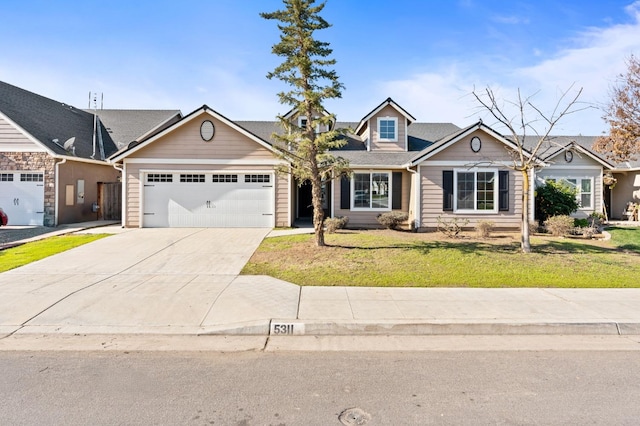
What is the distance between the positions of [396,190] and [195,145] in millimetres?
8836

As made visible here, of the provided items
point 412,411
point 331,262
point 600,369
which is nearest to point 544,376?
point 600,369

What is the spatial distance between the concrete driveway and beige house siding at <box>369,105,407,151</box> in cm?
963

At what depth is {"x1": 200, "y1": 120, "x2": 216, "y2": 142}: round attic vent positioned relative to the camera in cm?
1572

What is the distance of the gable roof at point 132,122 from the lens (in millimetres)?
22859

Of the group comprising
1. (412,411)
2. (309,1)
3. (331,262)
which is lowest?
(412,411)

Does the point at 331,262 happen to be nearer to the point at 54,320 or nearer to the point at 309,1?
the point at 54,320

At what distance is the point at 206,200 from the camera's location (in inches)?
626

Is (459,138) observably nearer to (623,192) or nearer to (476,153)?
(476,153)

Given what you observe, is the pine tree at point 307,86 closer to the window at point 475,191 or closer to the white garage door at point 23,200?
the window at point 475,191

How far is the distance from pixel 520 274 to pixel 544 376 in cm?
474

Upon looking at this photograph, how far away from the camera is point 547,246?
37.7ft

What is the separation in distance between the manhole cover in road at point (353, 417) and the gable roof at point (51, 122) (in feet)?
60.6

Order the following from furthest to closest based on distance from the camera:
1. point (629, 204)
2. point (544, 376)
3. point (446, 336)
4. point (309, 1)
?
point (629, 204) < point (309, 1) < point (446, 336) < point (544, 376)

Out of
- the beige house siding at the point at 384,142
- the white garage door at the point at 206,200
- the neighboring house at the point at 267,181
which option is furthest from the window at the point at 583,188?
the white garage door at the point at 206,200
